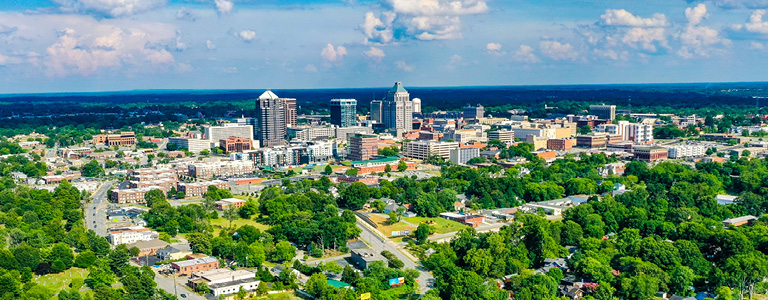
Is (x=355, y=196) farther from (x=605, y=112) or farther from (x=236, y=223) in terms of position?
(x=605, y=112)

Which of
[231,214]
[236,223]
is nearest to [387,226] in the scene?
[236,223]

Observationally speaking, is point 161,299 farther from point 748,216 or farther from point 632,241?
point 748,216

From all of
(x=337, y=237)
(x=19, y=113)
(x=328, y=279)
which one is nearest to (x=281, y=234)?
(x=337, y=237)

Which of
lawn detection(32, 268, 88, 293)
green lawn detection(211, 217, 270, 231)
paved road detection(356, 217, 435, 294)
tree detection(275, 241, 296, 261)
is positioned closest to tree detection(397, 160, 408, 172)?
Result: paved road detection(356, 217, 435, 294)

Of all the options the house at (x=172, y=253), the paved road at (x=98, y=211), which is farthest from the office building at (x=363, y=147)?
the house at (x=172, y=253)

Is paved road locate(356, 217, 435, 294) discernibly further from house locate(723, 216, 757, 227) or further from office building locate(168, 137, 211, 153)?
office building locate(168, 137, 211, 153)
